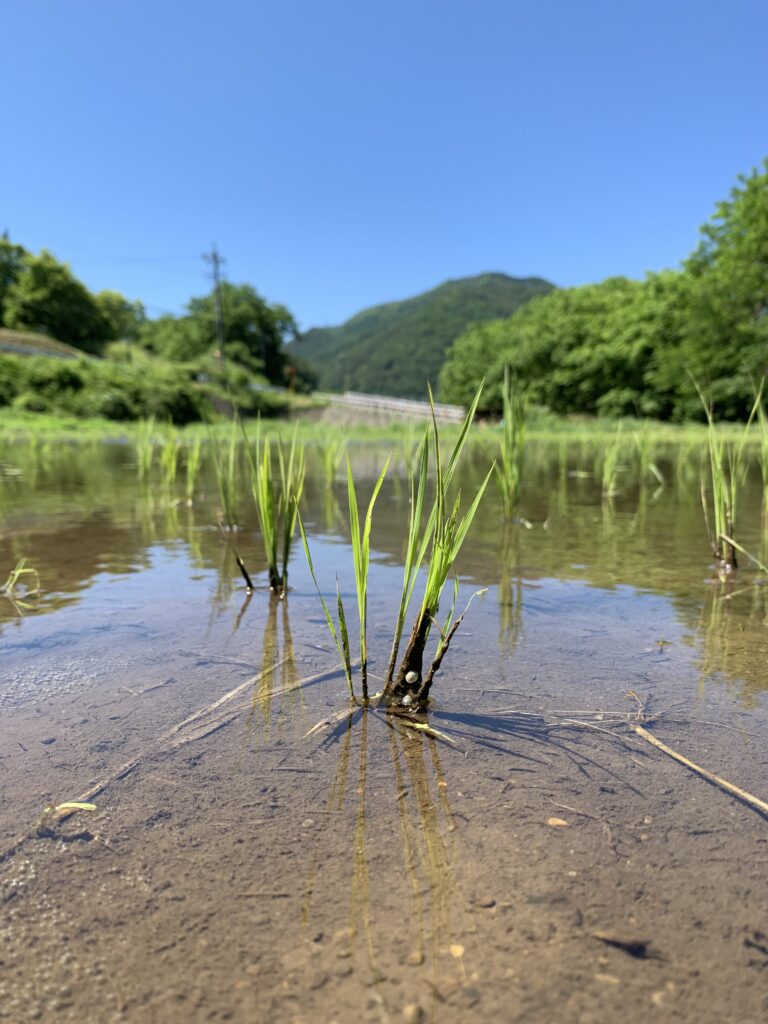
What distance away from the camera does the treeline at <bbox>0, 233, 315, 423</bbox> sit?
56.1ft

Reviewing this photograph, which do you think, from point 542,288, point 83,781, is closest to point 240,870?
point 83,781

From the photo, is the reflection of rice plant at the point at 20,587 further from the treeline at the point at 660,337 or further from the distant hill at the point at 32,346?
the distant hill at the point at 32,346

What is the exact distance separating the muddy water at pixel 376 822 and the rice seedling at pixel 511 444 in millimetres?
1405

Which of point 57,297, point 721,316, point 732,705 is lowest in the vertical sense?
point 732,705

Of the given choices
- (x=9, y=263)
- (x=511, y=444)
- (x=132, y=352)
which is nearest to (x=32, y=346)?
(x=132, y=352)

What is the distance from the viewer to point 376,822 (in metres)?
0.86

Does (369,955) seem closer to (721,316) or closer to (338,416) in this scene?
(721,316)

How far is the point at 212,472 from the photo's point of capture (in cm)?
723

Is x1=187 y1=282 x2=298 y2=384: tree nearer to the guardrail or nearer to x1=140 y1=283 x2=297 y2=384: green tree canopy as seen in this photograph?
x1=140 y1=283 x2=297 y2=384: green tree canopy

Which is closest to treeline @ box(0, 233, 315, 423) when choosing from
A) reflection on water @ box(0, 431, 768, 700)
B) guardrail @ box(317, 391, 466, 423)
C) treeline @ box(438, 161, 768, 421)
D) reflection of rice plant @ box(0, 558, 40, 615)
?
reflection on water @ box(0, 431, 768, 700)

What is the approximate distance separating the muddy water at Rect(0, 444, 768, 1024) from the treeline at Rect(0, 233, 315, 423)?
9.57 feet

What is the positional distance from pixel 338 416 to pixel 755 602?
26.2 meters

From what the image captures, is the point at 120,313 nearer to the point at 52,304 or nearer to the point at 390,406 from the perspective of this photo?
the point at 52,304

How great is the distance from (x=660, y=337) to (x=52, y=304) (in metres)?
31.1
